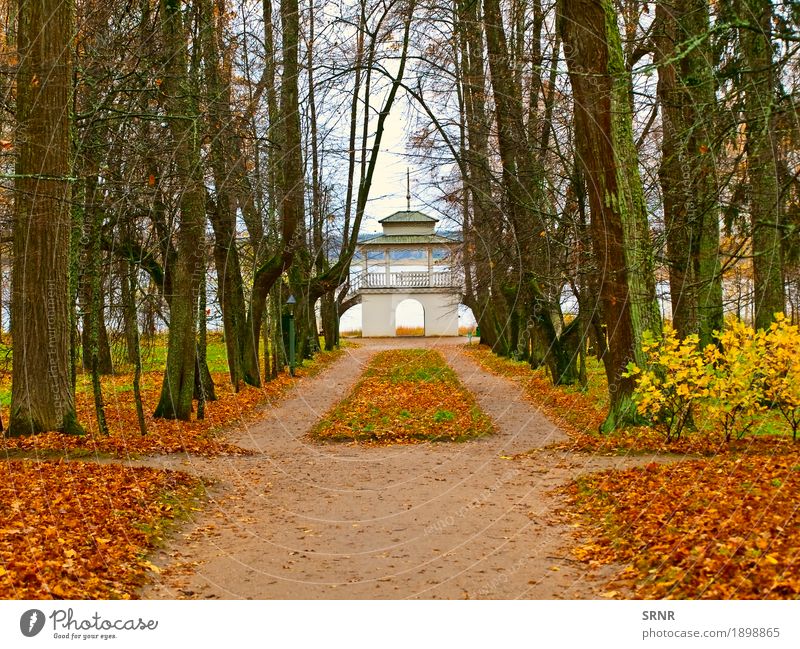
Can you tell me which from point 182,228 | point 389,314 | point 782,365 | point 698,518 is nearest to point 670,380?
point 782,365

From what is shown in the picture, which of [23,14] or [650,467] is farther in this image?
A: [23,14]

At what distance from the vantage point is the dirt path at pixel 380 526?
242 inches

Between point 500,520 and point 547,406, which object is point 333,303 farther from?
point 500,520

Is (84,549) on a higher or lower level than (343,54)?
lower

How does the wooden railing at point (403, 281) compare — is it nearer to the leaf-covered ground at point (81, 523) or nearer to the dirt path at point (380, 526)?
the dirt path at point (380, 526)

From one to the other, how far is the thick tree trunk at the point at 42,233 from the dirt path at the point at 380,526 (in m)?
2.19

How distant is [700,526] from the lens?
6.28 m

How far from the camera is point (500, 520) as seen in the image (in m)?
8.12

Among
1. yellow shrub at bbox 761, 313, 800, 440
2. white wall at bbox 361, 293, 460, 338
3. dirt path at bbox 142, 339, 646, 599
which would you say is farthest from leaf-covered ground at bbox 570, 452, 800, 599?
white wall at bbox 361, 293, 460, 338

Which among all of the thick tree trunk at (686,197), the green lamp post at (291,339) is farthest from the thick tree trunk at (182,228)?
the green lamp post at (291,339)

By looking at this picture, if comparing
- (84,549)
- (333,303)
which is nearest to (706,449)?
(84,549)

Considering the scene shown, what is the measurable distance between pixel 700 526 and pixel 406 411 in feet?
36.3

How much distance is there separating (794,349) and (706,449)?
167 cm

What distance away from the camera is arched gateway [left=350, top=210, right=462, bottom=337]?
37.9 m
